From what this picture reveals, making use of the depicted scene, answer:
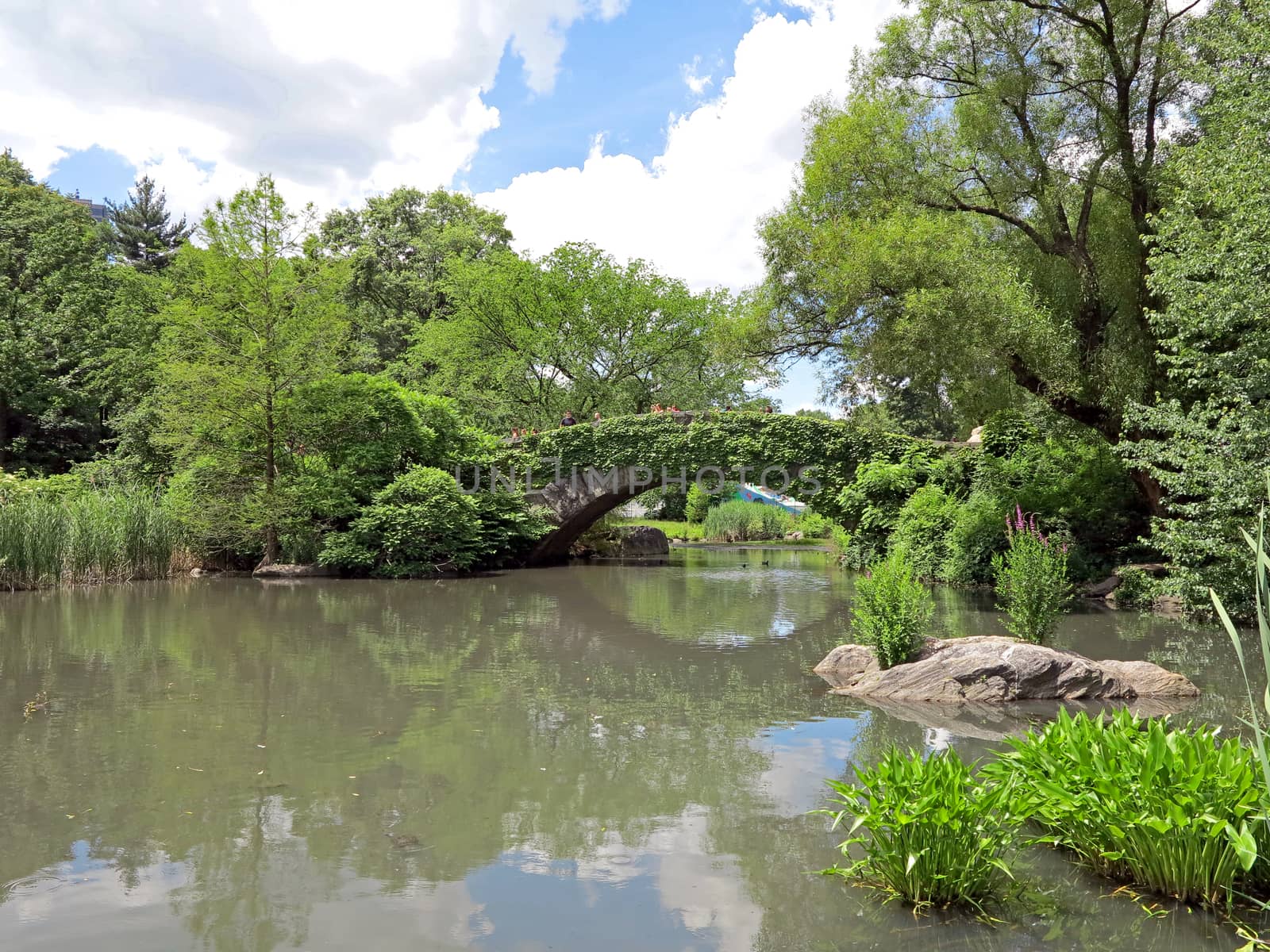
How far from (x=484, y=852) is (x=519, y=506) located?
1780 cm

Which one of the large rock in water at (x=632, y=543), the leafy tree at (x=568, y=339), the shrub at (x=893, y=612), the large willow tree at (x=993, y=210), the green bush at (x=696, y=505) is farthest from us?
the green bush at (x=696, y=505)

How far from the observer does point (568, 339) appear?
1131 inches

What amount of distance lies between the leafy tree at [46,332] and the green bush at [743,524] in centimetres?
1983

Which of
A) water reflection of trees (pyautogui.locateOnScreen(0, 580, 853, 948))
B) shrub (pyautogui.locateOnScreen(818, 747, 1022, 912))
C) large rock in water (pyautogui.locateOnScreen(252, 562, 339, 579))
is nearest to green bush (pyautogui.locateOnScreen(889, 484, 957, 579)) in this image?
water reflection of trees (pyautogui.locateOnScreen(0, 580, 853, 948))

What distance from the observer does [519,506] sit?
2200 centimetres

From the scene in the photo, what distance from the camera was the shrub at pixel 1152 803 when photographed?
3.47 metres

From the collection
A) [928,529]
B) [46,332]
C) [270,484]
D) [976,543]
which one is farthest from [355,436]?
[976,543]

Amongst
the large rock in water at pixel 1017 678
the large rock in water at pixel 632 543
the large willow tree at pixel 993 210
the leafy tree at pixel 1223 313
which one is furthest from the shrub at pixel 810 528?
the large rock in water at pixel 1017 678

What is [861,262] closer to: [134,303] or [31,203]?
[134,303]

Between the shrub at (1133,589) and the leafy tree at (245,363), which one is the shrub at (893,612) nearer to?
the shrub at (1133,589)

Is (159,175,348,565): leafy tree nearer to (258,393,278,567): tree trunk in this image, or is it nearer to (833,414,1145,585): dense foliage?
(258,393,278,567): tree trunk

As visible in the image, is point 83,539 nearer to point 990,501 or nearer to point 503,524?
point 503,524

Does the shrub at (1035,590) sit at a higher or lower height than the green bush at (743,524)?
lower

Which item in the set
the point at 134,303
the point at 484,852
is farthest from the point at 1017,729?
the point at 134,303
